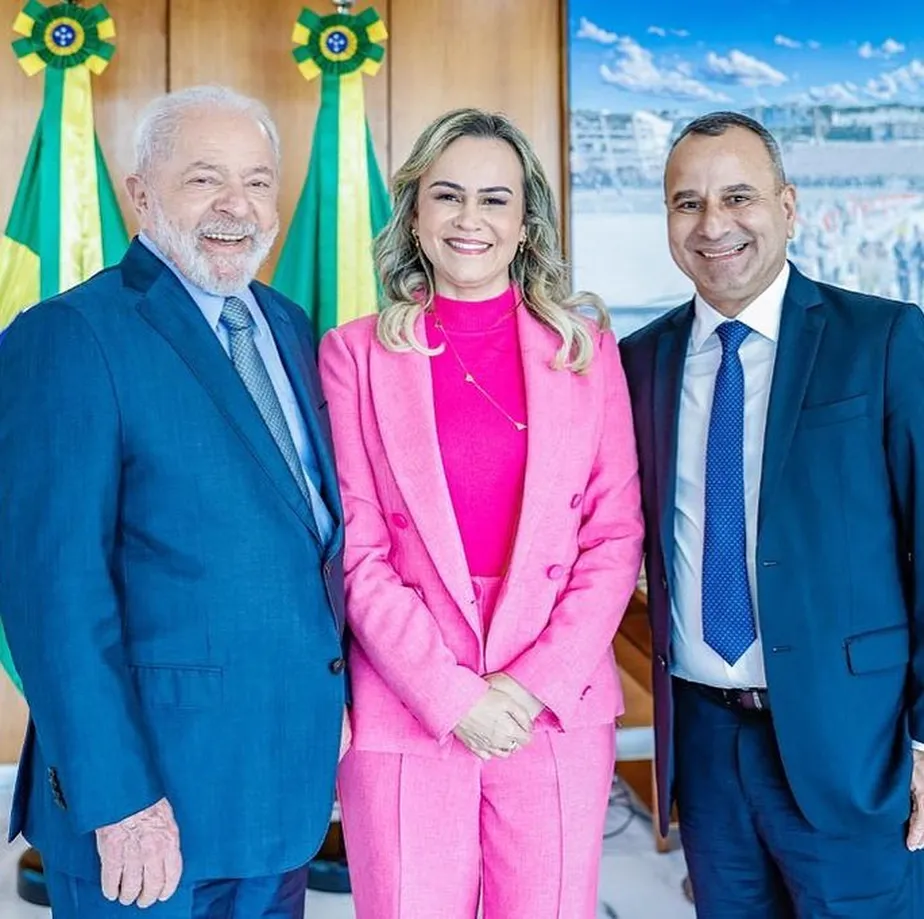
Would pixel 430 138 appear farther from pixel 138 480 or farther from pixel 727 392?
pixel 138 480

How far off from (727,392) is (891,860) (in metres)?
0.76

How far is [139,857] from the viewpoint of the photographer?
1.33 metres

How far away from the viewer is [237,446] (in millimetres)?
1414

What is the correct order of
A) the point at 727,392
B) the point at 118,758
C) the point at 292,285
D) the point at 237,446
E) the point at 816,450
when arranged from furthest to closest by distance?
the point at 292,285 < the point at 727,392 < the point at 816,450 < the point at 237,446 < the point at 118,758

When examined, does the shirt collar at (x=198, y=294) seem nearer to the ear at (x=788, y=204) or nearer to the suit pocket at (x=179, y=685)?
the suit pocket at (x=179, y=685)

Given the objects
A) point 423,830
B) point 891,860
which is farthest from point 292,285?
point 891,860

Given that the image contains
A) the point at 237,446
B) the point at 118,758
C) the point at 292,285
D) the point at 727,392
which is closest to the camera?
the point at 118,758

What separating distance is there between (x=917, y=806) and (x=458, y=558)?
0.79 meters

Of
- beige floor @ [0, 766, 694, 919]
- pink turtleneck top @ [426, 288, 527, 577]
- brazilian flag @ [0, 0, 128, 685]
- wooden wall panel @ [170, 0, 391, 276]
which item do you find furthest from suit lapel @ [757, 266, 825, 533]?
brazilian flag @ [0, 0, 128, 685]

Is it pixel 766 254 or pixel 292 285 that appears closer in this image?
pixel 766 254

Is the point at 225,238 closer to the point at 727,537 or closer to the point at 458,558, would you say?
the point at 458,558

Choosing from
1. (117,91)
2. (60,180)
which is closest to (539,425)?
(60,180)

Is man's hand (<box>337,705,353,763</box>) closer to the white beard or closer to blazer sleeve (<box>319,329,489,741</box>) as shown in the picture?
blazer sleeve (<box>319,329,489,741</box>)

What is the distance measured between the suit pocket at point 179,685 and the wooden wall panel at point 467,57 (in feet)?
7.38
